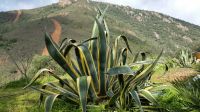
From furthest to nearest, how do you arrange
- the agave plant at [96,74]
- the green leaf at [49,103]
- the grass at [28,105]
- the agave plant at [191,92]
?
the grass at [28,105]
the agave plant at [96,74]
the green leaf at [49,103]
the agave plant at [191,92]

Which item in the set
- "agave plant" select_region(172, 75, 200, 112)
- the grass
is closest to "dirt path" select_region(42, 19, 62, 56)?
the grass

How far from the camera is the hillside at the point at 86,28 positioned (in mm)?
81750

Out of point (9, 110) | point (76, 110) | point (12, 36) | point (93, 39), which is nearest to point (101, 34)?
point (93, 39)

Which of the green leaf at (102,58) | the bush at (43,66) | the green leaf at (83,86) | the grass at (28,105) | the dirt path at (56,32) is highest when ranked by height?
the dirt path at (56,32)

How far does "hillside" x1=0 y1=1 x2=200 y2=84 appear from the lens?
268 feet

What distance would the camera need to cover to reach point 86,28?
95.6 metres

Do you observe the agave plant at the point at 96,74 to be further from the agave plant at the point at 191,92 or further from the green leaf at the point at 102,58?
the agave plant at the point at 191,92

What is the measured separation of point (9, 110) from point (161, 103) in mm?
2976

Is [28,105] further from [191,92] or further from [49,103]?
[191,92]

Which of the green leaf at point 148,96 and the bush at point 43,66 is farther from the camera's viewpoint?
the bush at point 43,66

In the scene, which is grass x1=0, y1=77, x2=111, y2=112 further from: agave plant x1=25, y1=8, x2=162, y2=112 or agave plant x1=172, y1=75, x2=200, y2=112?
agave plant x1=172, y1=75, x2=200, y2=112


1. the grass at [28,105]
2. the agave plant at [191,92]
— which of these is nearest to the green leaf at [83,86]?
the grass at [28,105]

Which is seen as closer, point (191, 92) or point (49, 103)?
point (191, 92)

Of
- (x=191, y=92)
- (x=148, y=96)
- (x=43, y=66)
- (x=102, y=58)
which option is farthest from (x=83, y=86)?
(x=43, y=66)
